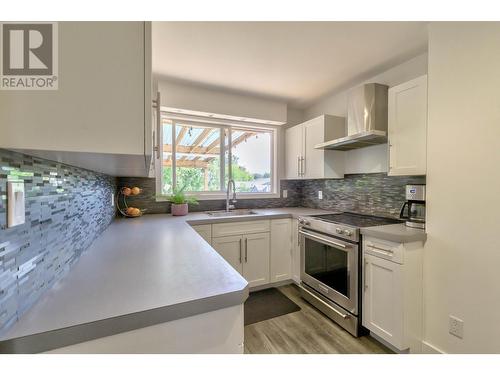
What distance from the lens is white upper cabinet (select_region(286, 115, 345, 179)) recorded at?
258 centimetres

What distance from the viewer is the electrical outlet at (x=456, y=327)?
141 cm

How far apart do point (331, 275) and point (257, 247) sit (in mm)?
826

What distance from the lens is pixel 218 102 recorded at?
271 centimetres

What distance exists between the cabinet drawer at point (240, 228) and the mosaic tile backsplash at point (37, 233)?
1337 mm

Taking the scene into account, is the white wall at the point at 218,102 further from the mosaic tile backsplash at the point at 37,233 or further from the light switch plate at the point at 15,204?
the light switch plate at the point at 15,204

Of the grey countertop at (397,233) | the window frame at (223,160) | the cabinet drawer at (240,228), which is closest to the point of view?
the grey countertop at (397,233)

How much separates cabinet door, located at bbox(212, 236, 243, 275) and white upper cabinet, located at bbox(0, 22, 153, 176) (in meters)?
1.87

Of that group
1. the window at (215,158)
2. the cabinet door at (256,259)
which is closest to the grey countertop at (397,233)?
the cabinet door at (256,259)

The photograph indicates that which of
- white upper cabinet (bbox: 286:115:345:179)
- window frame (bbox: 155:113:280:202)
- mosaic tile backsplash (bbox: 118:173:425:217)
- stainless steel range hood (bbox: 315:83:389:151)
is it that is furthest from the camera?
window frame (bbox: 155:113:280:202)

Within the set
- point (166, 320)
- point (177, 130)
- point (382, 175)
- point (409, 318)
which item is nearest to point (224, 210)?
point (177, 130)

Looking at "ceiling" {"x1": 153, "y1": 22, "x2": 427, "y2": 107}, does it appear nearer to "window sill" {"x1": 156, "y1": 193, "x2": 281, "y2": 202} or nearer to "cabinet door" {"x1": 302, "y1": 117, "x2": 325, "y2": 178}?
"cabinet door" {"x1": 302, "y1": 117, "x2": 325, "y2": 178}

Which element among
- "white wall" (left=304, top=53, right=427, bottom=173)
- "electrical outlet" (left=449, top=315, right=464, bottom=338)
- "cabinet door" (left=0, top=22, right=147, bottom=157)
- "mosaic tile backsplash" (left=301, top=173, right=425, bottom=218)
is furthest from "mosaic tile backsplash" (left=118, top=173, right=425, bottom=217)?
"cabinet door" (left=0, top=22, right=147, bottom=157)
